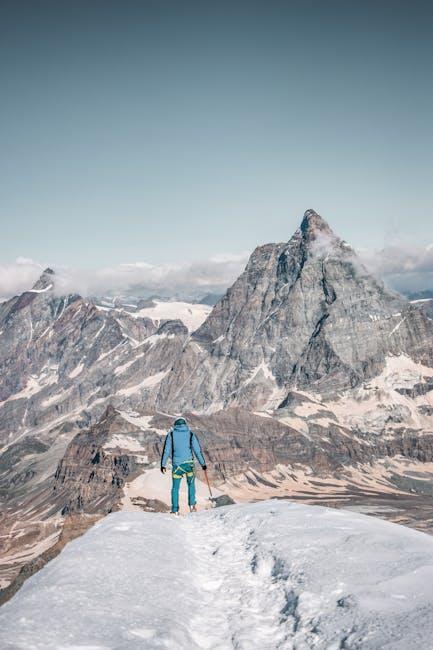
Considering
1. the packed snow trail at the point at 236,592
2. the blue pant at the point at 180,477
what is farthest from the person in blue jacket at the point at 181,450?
the packed snow trail at the point at 236,592

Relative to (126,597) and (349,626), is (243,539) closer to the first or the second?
(126,597)

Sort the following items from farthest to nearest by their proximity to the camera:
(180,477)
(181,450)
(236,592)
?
(180,477) → (181,450) → (236,592)

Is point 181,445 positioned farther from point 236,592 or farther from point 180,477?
point 236,592

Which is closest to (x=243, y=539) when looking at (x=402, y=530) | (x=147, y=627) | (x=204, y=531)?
(x=204, y=531)

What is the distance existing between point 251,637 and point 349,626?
2568mm

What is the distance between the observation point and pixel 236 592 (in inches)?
760

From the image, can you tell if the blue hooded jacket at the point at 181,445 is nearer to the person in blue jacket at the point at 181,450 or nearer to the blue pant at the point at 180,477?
the person in blue jacket at the point at 181,450

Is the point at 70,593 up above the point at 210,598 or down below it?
above

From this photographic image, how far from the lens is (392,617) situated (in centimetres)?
1471

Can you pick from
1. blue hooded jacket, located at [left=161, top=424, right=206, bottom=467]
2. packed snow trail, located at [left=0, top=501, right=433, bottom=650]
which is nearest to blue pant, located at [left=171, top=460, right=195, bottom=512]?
blue hooded jacket, located at [left=161, top=424, right=206, bottom=467]

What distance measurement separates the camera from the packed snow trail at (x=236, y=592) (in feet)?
47.2

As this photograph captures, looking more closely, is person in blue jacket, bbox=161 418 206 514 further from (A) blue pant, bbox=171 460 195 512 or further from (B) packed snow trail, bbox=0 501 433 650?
(B) packed snow trail, bbox=0 501 433 650

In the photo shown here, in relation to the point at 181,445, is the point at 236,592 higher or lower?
lower

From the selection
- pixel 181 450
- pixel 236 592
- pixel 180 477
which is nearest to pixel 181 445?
pixel 181 450
